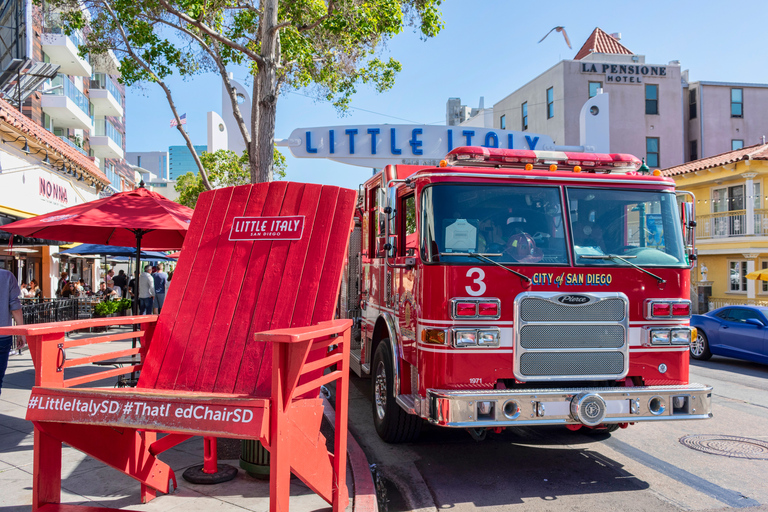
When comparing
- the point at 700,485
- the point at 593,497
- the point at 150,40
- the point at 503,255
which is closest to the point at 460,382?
the point at 503,255

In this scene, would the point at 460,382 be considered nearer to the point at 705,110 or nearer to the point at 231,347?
the point at 231,347

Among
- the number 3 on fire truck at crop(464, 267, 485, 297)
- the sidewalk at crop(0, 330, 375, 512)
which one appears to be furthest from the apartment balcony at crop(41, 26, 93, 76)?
the number 3 on fire truck at crop(464, 267, 485, 297)

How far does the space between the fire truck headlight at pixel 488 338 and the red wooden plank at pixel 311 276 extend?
1.51 m

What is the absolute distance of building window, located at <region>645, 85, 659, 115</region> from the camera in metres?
35.7

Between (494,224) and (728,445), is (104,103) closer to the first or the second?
(494,224)

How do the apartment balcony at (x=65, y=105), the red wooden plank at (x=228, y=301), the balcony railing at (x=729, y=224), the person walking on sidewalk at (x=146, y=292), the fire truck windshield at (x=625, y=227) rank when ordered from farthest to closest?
1. the apartment balcony at (x=65, y=105)
2. the balcony railing at (x=729, y=224)
3. the person walking on sidewalk at (x=146, y=292)
4. the fire truck windshield at (x=625, y=227)
5. the red wooden plank at (x=228, y=301)

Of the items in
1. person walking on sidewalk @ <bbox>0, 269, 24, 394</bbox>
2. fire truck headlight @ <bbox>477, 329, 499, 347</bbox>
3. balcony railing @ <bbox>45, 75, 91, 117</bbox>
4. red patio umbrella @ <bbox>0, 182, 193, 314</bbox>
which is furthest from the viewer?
balcony railing @ <bbox>45, 75, 91, 117</bbox>

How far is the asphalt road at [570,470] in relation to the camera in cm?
474

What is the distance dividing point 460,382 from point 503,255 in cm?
116

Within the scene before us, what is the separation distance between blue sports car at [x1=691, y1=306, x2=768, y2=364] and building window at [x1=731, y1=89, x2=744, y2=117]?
96.2ft

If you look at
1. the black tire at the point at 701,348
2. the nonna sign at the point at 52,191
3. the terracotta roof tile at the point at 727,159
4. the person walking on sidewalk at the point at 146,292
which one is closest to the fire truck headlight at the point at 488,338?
the black tire at the point at 701,348

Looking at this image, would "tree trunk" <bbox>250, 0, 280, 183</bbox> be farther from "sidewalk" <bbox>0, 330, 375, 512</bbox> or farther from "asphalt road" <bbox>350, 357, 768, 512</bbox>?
"sidewalk" <bbox>0, 330, 375, 512</bbox>

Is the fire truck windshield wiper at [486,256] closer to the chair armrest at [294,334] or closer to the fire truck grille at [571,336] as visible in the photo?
the fire truck grille at [571,336]

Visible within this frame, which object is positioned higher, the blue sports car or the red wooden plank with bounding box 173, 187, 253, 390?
the red wooden plank with bounding box 173, 187, 253, 390
